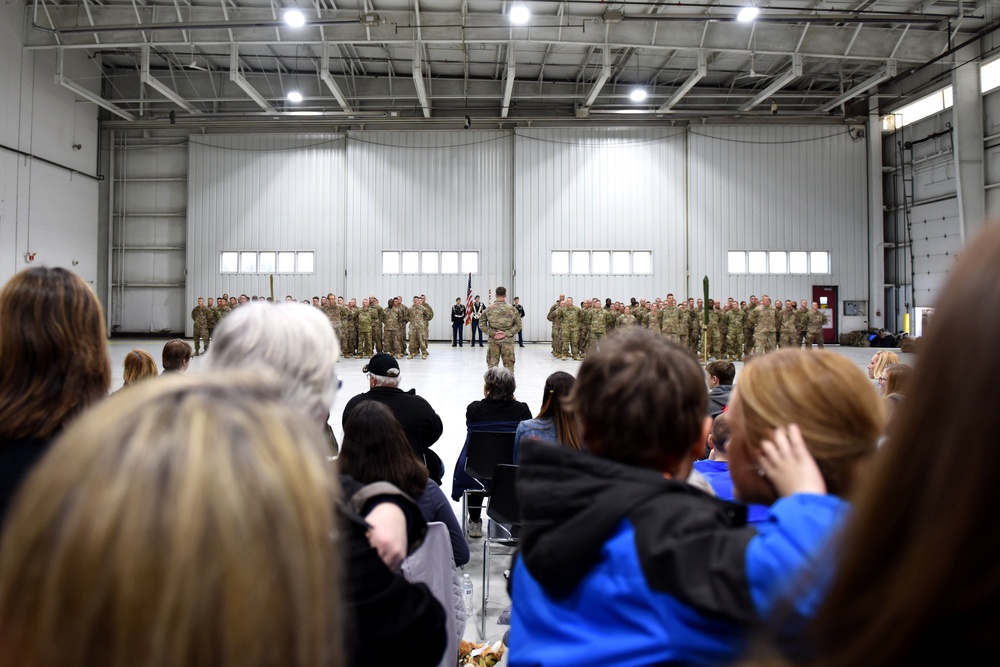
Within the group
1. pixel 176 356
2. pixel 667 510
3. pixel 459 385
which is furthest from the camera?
Answer: pixel 459 385

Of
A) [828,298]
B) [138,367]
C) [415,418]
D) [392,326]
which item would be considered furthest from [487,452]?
[828,298]

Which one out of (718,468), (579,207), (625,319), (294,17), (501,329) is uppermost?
(294,17)

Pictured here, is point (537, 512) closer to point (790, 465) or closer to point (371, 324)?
point (790, 465)

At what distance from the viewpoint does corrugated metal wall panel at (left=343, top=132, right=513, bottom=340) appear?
69.9ft

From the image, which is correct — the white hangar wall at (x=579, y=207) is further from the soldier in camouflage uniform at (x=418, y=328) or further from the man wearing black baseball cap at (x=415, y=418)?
the man wearing black baseball cap at (x=415, y=418)

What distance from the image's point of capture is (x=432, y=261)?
70.2 ft

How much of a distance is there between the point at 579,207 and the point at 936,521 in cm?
2130

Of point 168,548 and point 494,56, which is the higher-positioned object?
point 494,56

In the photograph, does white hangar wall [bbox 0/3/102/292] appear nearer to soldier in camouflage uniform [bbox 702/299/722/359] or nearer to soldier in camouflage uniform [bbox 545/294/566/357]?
soldier in camouflage uniform [bbox 545/294/566/357]

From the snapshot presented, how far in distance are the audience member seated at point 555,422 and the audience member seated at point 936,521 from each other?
2.80 meters

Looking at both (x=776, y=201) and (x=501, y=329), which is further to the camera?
(x=776, y=201)

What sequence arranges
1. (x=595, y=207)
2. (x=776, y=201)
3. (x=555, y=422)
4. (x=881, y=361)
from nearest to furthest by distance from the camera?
1. (x=555, y=422)
2. (x=881, y=361)
3. (x=776, y=201)
4. (x=595, y=207)

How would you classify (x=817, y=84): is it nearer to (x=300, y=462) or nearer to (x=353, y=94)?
(x=353, y=94)

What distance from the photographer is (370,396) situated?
3.88m
